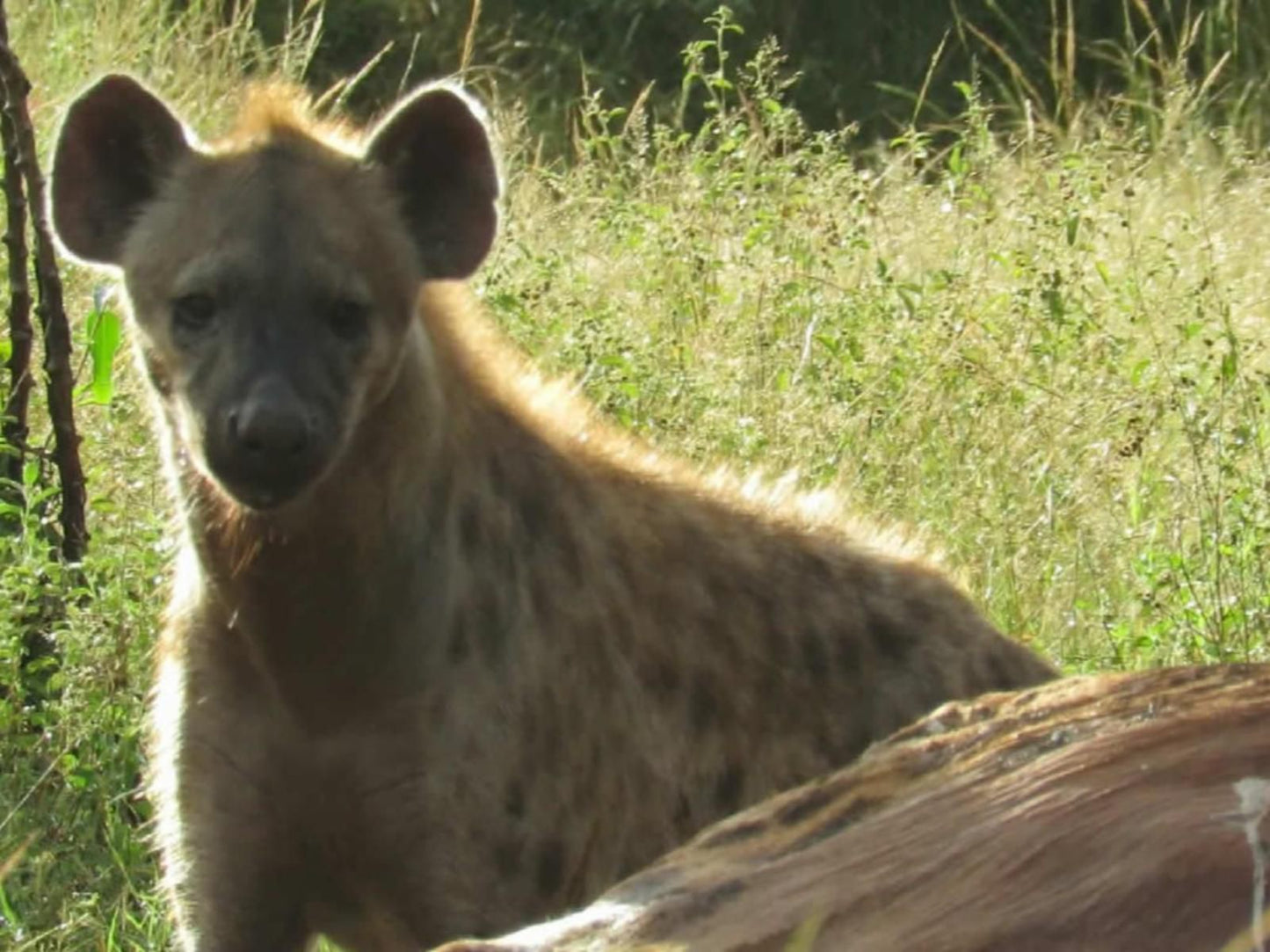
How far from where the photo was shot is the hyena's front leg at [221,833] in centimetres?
359

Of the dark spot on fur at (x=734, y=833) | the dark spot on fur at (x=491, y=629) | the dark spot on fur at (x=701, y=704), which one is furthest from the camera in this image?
the dark spot on fur at (x=701, y=704)

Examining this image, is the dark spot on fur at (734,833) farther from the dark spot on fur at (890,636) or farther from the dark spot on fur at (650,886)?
the dark spot on fur at (890,636)

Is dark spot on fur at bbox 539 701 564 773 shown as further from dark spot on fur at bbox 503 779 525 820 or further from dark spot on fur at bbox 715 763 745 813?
dark spot on fur at bbox 715 763 745 813

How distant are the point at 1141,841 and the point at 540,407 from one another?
2047 millimetres

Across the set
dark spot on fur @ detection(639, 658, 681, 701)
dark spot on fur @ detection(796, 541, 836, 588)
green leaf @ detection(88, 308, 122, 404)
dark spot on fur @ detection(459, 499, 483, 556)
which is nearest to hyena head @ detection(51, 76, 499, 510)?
dark spot on fur @ detection(459, 499, 483, 556)

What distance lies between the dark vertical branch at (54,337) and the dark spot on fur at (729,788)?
1371 mm

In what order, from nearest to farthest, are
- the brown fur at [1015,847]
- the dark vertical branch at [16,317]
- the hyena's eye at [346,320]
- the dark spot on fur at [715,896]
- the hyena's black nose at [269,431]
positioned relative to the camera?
the brown fur at [1015,847] < the dark spot on fur at [715,896] < the hyena's black nose at [269,431] < the hyena's eye at [346,320] < the dark vertical branch at [16,317]

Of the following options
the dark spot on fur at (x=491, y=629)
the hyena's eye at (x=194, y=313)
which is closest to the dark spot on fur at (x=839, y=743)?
the dark spot on fur at (x=491, y=629)

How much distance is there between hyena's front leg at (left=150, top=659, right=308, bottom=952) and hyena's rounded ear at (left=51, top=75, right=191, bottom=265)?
615mm

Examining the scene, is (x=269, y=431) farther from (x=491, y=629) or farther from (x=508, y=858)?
(x=508, y=858)

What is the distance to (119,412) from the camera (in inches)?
197

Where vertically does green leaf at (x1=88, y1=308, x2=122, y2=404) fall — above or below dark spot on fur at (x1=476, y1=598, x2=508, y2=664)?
below

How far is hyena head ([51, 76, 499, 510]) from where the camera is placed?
340 cm

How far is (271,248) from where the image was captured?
3.54 meters
